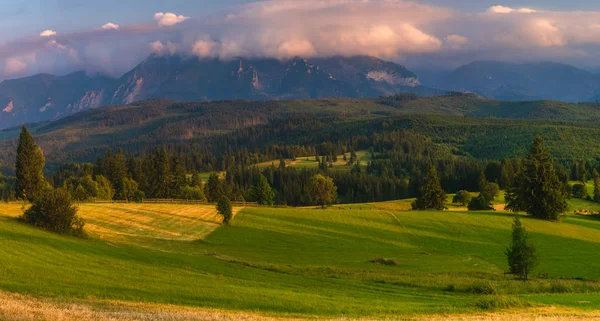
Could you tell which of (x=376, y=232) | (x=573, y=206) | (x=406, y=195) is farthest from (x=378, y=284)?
(x=406, y=195)

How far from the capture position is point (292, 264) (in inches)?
2322

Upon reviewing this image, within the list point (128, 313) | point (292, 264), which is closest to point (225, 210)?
point (292, 264)

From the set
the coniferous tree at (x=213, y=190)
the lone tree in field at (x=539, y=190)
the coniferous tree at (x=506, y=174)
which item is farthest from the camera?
the coniferous tree at (x=506, y=174)

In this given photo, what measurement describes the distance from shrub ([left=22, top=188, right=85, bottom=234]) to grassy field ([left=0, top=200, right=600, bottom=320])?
2.71 m

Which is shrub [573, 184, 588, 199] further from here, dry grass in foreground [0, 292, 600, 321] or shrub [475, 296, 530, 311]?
dry grass in foreground [0, 292, 600, 321]

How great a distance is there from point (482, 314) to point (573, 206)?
11280 centimetres

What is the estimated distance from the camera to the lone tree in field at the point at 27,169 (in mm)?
96875

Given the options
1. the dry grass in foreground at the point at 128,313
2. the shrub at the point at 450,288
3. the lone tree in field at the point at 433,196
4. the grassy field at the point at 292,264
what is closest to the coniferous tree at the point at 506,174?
the lone tree in field at the point at 433,196

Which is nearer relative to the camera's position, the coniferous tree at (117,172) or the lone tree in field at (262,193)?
the lone tree in field at (262,193)

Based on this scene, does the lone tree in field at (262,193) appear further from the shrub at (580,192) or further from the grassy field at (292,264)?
the shrub at (580,192)

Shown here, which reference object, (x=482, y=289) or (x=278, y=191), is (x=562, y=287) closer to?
(x=482, y=289)

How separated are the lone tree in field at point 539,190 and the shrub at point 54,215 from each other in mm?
82091

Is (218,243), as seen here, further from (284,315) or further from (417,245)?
(284,315)

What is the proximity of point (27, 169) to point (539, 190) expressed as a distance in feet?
326
